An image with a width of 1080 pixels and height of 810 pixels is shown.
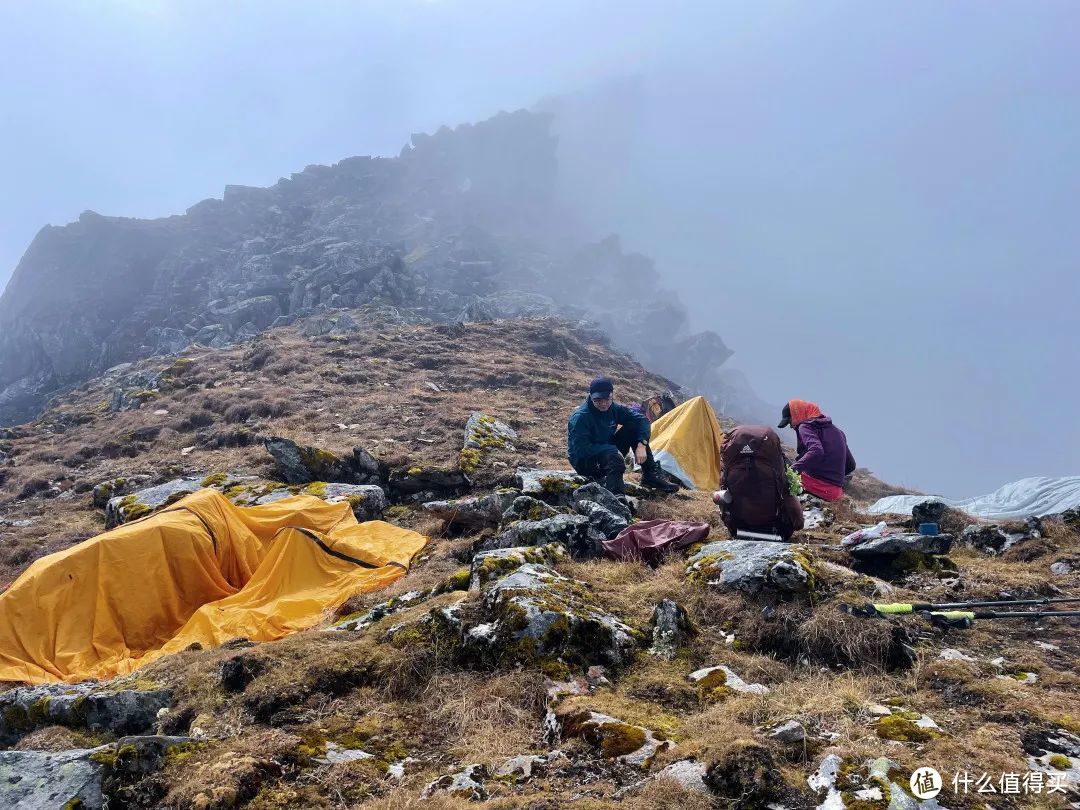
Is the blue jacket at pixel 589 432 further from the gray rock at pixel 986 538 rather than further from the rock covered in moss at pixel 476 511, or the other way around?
the gray rock at pixel 986 538

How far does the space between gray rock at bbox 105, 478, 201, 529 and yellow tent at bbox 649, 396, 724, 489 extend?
372 inches

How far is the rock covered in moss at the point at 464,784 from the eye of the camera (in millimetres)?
2926

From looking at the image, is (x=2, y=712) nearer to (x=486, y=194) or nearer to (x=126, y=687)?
(x=126, y=687)

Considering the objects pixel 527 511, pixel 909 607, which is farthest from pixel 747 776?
pixel 527 511

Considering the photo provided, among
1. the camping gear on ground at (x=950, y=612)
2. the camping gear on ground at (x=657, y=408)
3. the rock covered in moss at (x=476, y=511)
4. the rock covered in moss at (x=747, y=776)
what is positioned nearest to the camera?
the rock covered in moss at (x=747, y=776)

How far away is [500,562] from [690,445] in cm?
906

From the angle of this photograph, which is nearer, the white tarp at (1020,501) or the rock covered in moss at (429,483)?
the white tarp at (1020,501)

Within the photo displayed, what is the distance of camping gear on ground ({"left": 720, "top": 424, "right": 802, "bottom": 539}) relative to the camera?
266 inches

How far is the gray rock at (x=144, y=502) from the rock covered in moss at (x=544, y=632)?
775cm

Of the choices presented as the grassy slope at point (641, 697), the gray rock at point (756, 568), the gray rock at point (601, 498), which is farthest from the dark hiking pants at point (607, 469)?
the gray rock at point (756, 568)

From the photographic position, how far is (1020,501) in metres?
11.4

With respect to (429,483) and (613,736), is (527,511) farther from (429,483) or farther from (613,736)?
(613,736)

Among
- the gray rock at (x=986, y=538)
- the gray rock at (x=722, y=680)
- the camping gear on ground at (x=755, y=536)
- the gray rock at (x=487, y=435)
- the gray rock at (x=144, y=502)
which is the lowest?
the gray rock at (x=986, y=538)

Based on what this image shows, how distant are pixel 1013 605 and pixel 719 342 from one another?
116 metres
